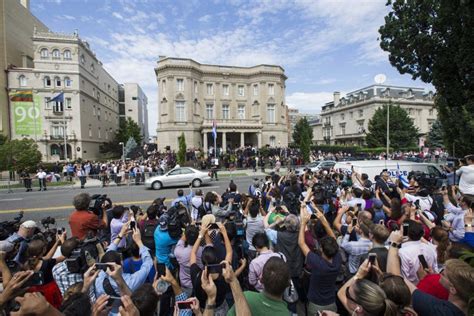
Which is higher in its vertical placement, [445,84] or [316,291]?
[445,84]

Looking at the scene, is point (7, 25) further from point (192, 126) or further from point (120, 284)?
point (120, 284)

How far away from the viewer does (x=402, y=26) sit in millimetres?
13297

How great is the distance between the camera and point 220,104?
45000mm

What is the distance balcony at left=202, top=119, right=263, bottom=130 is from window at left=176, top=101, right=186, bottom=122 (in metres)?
3.42

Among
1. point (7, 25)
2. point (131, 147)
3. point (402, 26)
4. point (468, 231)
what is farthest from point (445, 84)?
point (7, 25)

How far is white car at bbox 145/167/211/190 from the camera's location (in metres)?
16.9

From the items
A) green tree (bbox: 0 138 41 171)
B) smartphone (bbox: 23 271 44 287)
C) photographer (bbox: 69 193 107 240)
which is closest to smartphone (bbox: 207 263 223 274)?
smartphone (bbox: 23 271 44 287)

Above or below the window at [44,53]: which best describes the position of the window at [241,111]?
below

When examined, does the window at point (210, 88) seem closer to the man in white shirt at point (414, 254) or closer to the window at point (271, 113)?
the window at point (271, 113)

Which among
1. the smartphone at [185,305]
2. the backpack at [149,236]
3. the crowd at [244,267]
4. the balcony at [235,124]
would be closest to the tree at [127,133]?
the balcony at [235,124]

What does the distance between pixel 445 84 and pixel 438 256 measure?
13052 mm

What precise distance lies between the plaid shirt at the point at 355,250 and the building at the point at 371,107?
57469 mm

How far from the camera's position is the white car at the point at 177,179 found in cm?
1691

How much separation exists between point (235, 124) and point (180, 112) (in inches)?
363
